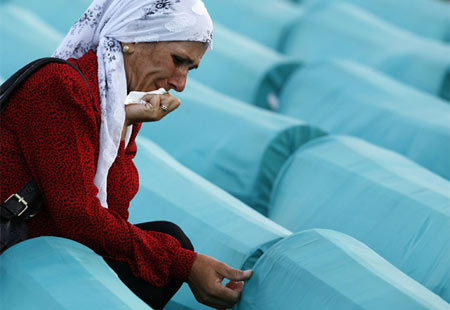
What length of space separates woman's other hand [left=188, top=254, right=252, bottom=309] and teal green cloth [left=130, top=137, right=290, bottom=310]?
0.12 m

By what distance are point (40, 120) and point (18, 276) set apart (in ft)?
0.79

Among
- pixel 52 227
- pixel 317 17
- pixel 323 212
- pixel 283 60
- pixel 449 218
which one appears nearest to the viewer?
pixel 52 227

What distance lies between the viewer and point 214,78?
2.44 metres

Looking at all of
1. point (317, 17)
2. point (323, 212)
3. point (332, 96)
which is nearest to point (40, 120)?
point (323, 212)

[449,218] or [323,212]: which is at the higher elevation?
[449,218]

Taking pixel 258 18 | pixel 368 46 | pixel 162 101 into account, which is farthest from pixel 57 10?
pixel 162 101

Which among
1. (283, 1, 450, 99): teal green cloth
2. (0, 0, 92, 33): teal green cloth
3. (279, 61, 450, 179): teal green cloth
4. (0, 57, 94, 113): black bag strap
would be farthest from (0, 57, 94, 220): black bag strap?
(0, 0, 92, 33): teal green cloth

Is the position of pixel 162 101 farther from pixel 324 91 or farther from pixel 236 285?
pixel 324 91

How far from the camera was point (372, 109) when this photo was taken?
205cm

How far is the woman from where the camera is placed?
101 centimetres

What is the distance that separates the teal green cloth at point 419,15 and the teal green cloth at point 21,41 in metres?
1.28

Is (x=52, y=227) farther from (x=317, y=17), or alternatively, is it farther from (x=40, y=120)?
(x=317, y=17)

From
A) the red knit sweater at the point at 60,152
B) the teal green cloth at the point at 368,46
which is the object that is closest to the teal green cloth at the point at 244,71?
the teal green cloth at the point at 368,46

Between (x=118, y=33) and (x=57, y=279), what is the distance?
40 centimetres
